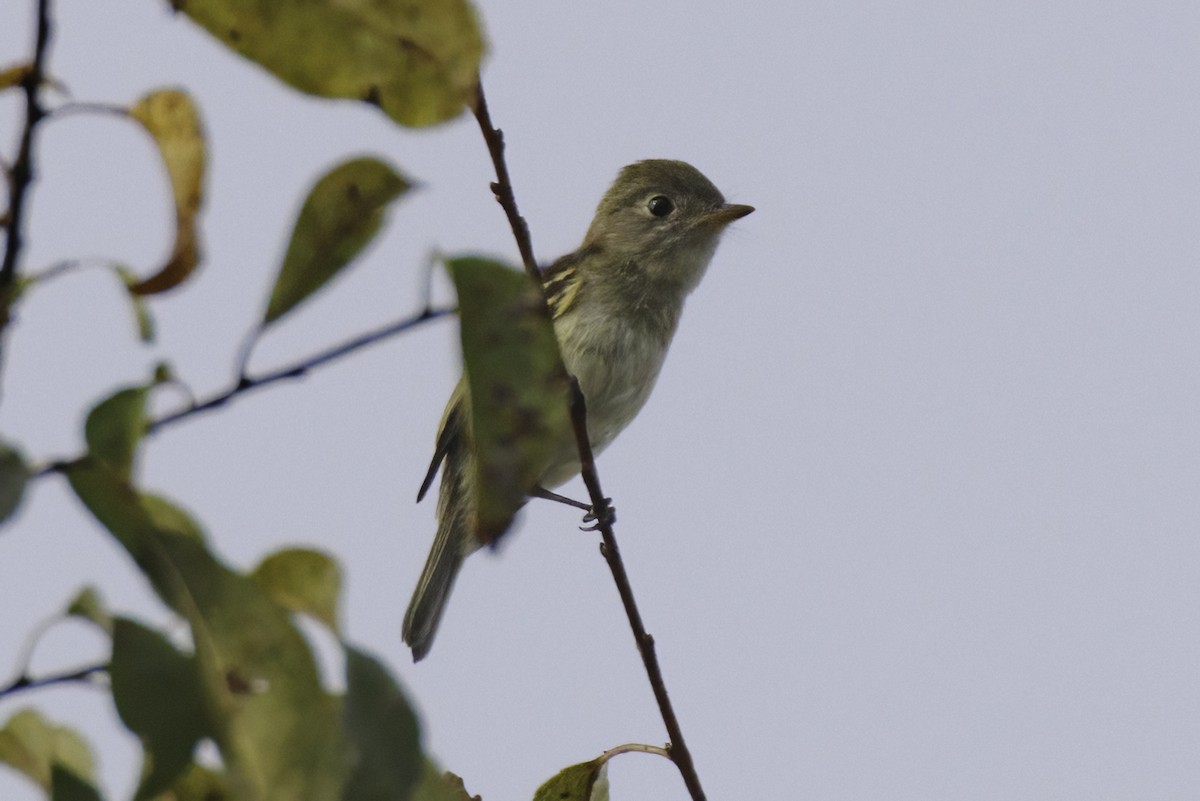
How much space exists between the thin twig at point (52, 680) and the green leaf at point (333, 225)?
0.44m

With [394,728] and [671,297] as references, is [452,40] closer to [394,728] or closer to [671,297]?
[394,728]

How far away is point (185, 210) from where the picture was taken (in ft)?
5.45

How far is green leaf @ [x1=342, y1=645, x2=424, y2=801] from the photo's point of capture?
4.59 ft

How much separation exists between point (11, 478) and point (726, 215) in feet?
17.0

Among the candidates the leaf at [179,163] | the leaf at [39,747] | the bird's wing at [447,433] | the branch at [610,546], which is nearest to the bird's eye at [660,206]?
the bird's wing at [447,433]

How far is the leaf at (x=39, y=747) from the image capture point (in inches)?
Result: 76.4

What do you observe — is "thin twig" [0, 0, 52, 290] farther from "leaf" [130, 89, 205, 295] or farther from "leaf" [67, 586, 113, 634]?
"leaf" [67, 586, 113, 634]

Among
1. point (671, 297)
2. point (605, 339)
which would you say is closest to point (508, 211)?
point (605, 339)

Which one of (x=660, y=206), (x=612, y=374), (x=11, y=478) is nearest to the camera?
(x=11, y=478)

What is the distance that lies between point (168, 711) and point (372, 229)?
24.2 inches

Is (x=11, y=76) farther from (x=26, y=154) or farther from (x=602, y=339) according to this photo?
(x=602, y=339)

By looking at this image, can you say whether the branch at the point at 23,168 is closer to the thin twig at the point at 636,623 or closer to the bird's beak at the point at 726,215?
the thin twig at the point at 636,623

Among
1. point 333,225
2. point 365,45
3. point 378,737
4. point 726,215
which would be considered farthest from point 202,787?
point 726,215

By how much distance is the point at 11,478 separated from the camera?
1365mm
